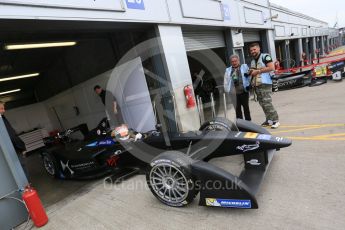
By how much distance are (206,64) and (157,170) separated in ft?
42.1

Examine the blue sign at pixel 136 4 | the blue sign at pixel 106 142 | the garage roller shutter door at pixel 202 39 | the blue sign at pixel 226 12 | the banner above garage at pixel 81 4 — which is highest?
the blue sign at pixel 226 12

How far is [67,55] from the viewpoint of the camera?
8281 mm

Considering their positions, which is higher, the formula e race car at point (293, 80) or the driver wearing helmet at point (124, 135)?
the driver wearing helmet at point (124, 135)

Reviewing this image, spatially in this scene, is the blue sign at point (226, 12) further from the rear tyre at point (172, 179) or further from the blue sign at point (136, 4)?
the rear tyre at point (172, 179)

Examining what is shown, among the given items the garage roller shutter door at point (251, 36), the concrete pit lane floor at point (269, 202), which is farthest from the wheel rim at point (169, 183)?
the garage roller shutter door at point (251, 36)

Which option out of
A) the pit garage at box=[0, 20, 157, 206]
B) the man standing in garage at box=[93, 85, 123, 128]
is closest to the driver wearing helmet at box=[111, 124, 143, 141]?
the pit garage at box=[0, 20, 157, 206]

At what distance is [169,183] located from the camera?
2.84 meters

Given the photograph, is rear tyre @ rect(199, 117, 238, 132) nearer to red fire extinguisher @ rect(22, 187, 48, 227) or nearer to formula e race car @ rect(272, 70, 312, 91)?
red fire extinguisher @ rect(22, 187, 48, 227)

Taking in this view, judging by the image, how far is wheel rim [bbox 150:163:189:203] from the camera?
2713 mm

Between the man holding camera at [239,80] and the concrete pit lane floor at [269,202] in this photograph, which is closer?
the concrete pit lane floor at [269,202]

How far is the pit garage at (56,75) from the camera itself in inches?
178

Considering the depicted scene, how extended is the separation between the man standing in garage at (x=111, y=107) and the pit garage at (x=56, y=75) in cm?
32

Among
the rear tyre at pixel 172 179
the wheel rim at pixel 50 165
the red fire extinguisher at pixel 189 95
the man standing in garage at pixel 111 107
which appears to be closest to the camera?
the rear tyre at pixel 172 179

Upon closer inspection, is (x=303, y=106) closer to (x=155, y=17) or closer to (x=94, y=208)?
(x=155, y=17)
